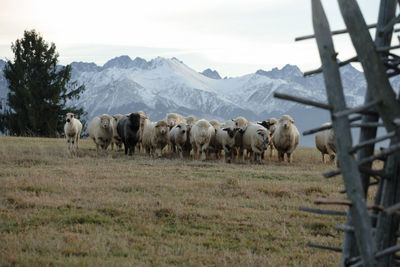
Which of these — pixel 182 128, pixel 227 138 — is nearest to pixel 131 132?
pixel 182 128

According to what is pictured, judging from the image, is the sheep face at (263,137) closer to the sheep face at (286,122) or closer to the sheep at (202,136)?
the sheep face at (286,122)

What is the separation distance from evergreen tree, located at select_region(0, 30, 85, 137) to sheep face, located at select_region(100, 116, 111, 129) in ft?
66.9

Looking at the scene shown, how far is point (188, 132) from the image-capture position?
2275 cm

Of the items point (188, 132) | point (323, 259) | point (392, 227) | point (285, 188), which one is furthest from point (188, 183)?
point (188, 132)

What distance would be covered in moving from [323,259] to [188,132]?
16562mm

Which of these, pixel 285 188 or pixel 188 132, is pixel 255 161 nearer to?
pixel 188 132

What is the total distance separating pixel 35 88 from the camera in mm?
41719

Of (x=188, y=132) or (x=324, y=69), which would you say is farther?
(x=188, y=132)

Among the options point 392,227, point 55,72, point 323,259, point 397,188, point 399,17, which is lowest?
point 323,259

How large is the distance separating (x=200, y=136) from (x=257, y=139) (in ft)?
8.17

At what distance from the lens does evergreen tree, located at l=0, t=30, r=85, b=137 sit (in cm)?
4169

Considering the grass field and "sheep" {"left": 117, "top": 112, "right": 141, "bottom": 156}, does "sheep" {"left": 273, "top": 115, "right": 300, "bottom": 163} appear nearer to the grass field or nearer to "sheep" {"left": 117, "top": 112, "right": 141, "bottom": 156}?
"sheep" {"left": 117, "top": 112, "right": 141, "bottom": 156}

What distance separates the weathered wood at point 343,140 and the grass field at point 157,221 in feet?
9.61

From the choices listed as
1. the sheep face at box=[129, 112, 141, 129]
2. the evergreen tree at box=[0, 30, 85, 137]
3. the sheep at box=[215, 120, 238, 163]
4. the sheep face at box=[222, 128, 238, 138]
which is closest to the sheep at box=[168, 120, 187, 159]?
the sheep at box=[215, 120, 238, 163]
